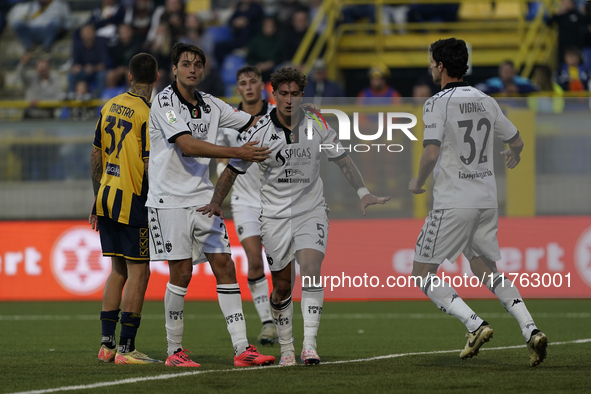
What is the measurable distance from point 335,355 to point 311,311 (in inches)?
36.7

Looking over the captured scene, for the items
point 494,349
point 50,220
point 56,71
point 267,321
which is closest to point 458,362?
point 494,349

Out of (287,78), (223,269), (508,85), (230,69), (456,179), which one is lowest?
(223,269)

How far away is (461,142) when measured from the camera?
20.7 ft

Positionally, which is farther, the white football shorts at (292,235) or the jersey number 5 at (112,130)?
the jersey number 5 at (112,130)

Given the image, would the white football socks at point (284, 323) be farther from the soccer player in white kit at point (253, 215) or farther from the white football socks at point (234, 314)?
the soccer player in white kit at point (253, 215)

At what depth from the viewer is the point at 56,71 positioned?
17.8 m

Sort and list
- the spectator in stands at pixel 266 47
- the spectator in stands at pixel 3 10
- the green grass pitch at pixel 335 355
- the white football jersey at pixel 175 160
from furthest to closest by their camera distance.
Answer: the spectator in stands at pixel 3 10 < the spectator in stands at pixel 266 47 < the white football jersey at pixel 175 160 < the green grass pitch at pixel 335 355

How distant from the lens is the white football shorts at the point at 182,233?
20.9ft

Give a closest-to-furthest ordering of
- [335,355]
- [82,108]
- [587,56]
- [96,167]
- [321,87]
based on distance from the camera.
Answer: [96,167], [335,355], [82,108], [321,87], [587,56]

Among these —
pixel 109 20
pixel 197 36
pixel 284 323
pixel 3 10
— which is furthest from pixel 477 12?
pixel 284 323

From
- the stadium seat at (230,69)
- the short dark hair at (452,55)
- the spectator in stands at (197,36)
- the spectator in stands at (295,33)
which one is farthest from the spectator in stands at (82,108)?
the short dark hair at (452,55)

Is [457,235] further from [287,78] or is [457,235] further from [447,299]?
[287,78]

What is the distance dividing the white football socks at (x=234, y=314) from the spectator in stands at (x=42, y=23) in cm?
1326

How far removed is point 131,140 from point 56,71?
11.8 metres
